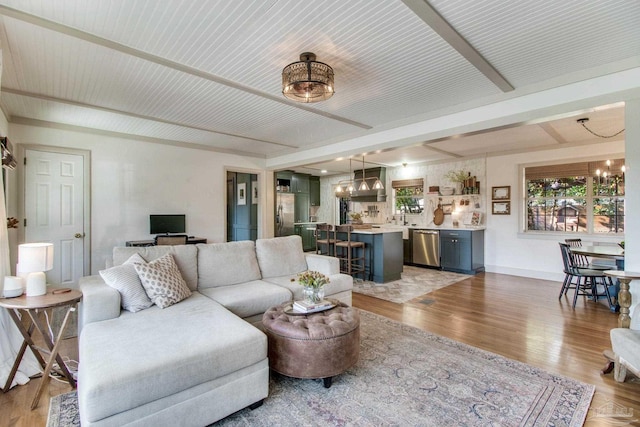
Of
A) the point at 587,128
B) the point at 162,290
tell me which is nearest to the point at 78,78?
the point at 162,290

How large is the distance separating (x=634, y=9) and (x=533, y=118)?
1.24m

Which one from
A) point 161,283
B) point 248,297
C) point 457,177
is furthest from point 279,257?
point 457,177

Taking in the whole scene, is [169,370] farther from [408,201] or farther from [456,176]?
[408,201]

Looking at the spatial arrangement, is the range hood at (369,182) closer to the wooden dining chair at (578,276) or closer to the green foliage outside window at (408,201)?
the green foliage outside window at (408,201)

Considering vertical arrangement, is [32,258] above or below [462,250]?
above

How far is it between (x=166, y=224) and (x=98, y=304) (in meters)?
3.25

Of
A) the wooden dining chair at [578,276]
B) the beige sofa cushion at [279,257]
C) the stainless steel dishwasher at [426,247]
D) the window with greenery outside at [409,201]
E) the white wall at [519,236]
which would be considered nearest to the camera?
the beige sofa cushion at [279,257]

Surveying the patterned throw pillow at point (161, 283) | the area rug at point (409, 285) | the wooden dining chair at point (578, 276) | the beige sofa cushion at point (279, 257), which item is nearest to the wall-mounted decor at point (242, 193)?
the area rug at point (409, 285)

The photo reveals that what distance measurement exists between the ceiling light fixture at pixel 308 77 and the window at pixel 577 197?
5.40 meters

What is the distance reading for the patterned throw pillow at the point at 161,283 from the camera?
253 cm

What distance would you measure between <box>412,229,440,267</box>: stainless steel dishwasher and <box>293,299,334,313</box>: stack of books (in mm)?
4813

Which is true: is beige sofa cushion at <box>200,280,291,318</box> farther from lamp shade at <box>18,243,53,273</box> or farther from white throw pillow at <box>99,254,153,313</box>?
lamp shade at <box>18,243,53,273</box>

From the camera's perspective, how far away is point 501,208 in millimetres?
6402

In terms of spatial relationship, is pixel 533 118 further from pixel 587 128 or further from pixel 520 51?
pixel 587 128
